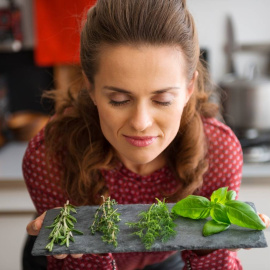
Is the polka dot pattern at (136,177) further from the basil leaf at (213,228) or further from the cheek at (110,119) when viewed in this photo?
the basil leaf at (213,228)

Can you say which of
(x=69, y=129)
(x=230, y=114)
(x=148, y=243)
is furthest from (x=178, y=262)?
(x=230, y=114)

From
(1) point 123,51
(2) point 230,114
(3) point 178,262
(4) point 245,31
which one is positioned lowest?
(3) point 178,262

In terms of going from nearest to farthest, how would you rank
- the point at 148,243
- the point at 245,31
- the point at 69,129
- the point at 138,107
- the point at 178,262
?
the point at 148,243, the point at 138,107, the point at 69,129, the point at 178,262, the point at 245,31

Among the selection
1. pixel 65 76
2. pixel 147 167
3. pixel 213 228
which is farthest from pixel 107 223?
pixel 65 76

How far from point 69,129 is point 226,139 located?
395 millimetres

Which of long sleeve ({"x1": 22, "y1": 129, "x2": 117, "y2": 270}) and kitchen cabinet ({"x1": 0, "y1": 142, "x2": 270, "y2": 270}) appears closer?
long sleeve ({"x1": 22, "y1": 129, "x2": 117, "y2": 270})

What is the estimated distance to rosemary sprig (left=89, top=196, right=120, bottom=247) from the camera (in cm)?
85

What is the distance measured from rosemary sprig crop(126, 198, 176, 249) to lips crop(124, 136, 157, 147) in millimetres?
137

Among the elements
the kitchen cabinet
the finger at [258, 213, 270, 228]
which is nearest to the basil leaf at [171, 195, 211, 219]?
the finger at [258, 213, 270, 228]

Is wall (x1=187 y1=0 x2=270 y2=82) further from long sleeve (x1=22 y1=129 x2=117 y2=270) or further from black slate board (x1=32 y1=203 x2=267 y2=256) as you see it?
black slate board (x1=32 y1=203 x2=267 y2=256)

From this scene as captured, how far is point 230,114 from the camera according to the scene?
212cm

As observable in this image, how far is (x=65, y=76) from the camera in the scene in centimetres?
232

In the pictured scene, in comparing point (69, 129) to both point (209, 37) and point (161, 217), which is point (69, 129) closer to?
point (161, 217)

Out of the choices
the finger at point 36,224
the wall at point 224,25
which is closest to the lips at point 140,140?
the finger at point 36,224
